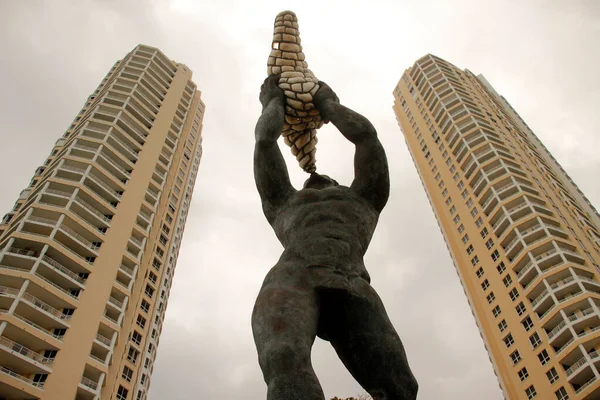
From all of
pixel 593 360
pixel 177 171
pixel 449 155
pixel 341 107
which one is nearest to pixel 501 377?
pixel 593 360

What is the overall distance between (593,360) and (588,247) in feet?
42.9

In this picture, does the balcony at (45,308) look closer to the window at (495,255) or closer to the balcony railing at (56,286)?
the balcony railing at (56,286)

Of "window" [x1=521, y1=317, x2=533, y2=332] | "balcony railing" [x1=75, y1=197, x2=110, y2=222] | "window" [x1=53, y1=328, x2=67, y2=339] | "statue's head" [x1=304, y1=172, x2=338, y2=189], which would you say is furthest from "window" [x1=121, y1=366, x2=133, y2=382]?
"statue's head" [x1=304, y1=172, x2=338, y2=189]

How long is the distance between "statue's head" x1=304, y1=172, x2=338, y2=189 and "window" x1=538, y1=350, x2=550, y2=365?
110 ft

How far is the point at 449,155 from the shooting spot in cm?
5088

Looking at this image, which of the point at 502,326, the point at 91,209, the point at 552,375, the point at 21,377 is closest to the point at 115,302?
the point at 91,209

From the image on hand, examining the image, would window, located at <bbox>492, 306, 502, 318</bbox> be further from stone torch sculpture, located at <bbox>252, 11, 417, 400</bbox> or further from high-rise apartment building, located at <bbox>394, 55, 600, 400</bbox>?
stone torch sculpture, located at <bbox>252, 11, 417, 400</bbox>

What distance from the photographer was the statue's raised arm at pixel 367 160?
11.8 ft

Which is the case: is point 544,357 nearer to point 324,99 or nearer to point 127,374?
point 127,374

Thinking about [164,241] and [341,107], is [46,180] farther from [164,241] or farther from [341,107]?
[341,107]

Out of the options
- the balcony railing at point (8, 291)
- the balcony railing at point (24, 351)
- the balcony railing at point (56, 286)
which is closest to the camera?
the balcony railing at point (24, 351)

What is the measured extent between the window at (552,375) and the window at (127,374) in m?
26.6

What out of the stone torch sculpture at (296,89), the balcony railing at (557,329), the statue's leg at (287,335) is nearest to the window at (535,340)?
the balcony railing at (557,329)

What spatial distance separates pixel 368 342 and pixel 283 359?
63cm
